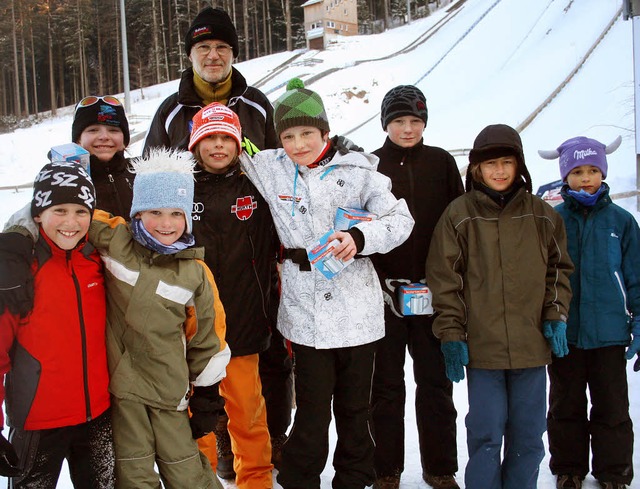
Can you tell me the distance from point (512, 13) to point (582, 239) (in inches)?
1108

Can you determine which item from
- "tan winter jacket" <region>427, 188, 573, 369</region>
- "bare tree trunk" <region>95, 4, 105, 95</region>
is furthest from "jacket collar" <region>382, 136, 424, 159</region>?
"bare tree trunk" <region>95, 4, 105, 95</region>

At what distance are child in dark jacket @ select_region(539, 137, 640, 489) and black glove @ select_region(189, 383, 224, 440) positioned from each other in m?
1.96

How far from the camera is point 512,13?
2705cm

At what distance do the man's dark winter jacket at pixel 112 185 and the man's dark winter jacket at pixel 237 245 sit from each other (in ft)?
1.71

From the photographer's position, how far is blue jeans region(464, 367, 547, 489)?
2.65m

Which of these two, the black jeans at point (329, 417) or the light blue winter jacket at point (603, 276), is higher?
the light blue winter jacket at point (603, 276)

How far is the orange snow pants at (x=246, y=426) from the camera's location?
2875mm

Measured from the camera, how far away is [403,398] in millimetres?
3035

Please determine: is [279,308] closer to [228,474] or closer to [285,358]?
[285,358]

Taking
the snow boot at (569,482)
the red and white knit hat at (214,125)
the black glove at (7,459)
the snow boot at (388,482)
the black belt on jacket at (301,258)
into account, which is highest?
the red and white knit hat at (214,125)

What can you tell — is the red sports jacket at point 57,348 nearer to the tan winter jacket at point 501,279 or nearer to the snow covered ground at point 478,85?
the snow covered ground at point 478,85

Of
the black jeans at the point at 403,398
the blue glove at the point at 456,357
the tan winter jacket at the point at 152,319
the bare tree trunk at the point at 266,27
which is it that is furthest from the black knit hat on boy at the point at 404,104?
the bare tree trunk at the point at 266,27

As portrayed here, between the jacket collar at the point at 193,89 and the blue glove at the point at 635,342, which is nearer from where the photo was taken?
the blue glove at the point at 635,342

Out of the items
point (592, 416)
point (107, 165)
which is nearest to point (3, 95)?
point (107, 165)
